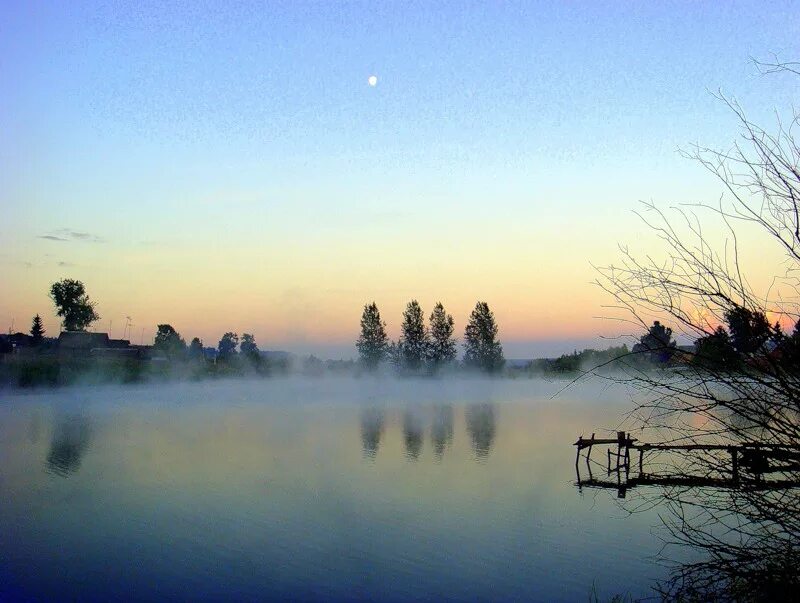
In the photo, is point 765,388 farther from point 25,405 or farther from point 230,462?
point 25,405

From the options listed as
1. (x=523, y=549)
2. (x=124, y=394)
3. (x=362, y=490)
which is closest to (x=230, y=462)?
(x=362, y=490)

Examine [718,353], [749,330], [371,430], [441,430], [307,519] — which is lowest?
[371,430]

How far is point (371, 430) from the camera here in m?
52.8

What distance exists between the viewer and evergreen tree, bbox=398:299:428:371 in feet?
395

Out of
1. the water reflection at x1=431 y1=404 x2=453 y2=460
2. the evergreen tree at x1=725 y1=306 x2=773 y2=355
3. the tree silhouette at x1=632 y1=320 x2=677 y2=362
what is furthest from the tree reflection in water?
the evergreen tree at x1=725 y1=306 x2=773 y2=355

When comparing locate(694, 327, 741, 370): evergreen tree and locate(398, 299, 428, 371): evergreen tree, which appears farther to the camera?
locate(398, 299, 428, 371): evergreen tree

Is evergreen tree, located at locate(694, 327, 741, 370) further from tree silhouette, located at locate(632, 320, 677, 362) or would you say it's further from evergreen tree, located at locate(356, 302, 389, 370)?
evergreen tree, located at locate(356, 302, 389, 370)

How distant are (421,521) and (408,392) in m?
90.1

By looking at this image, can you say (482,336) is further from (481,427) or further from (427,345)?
(481,427)

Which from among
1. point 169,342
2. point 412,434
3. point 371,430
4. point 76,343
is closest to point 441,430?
point 412,434

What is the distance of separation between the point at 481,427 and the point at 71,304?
90507 millimetres

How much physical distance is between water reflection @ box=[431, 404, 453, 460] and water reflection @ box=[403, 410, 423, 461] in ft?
3.27

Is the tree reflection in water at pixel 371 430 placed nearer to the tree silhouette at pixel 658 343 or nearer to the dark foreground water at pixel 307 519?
the dark foreground water at pixel 307 519

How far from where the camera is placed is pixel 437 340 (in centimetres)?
12100
